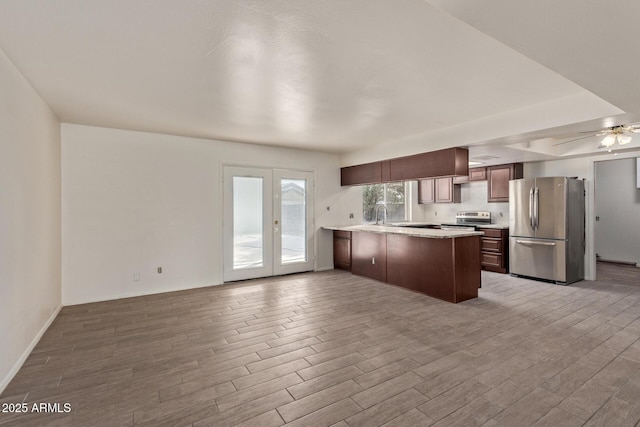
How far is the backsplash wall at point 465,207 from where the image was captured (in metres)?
6.77

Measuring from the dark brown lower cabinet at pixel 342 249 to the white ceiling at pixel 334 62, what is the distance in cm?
270

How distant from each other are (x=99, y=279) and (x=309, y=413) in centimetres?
383

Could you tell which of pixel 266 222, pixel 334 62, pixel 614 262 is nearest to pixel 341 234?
pixel 266 222

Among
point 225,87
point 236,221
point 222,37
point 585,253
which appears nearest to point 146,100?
point 225,87

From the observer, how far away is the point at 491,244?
20.5 ft

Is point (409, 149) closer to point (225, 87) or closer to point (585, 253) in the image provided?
point (225, 87)

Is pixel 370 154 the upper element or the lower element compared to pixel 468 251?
upper

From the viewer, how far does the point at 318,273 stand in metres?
6.09

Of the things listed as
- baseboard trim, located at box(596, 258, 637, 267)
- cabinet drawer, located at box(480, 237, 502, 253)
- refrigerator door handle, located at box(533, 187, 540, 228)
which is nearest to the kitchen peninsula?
refrigerator door handle, located at box(533, 187, 540, 228)

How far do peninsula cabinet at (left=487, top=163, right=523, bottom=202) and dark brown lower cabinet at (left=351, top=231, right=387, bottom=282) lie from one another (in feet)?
9.79

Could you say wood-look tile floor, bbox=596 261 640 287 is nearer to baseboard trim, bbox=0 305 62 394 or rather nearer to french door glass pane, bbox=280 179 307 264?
french door glass pane, bbox=280 179 307 264

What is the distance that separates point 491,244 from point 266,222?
14.7 ft

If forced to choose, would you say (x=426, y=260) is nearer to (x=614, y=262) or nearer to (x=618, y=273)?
(x=618, y=273)

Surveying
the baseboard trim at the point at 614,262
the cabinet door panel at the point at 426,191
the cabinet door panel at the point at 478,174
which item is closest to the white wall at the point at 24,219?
the cabinet door panel at the point at 426,191
